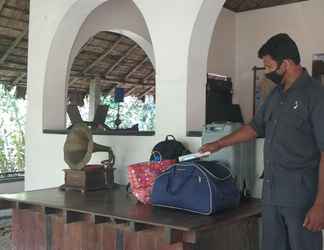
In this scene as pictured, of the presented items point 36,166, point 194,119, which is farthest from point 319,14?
point 36,166

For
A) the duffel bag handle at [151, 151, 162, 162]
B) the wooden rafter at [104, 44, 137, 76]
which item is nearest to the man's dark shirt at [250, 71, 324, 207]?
the duffel bag handle at [151, 151, 162, 162]

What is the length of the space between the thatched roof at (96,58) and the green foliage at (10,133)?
0.32 metres

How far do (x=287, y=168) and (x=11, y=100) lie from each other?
6762 mm

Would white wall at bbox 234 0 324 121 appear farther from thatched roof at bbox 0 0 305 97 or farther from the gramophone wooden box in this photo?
the gramophone wooden box

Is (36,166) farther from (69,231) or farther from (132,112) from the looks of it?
(132,112)

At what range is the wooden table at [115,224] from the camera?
7.48ft

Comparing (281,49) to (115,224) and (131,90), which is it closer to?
(115,224)

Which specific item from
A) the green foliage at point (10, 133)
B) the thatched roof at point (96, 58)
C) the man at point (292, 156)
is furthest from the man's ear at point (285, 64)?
the green foliage at point (10, 133)

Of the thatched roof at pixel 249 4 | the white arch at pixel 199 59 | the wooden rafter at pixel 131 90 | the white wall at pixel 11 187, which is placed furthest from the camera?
the wooden rafter at pixel 131 90

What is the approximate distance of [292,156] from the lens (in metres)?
2.10

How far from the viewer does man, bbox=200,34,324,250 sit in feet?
6.70

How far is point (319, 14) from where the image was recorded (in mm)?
5828

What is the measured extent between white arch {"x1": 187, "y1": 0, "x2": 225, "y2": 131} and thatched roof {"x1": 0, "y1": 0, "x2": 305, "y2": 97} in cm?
316

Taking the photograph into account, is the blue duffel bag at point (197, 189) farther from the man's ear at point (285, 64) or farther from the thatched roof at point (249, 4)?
the thatched roof at point (249, 4)
